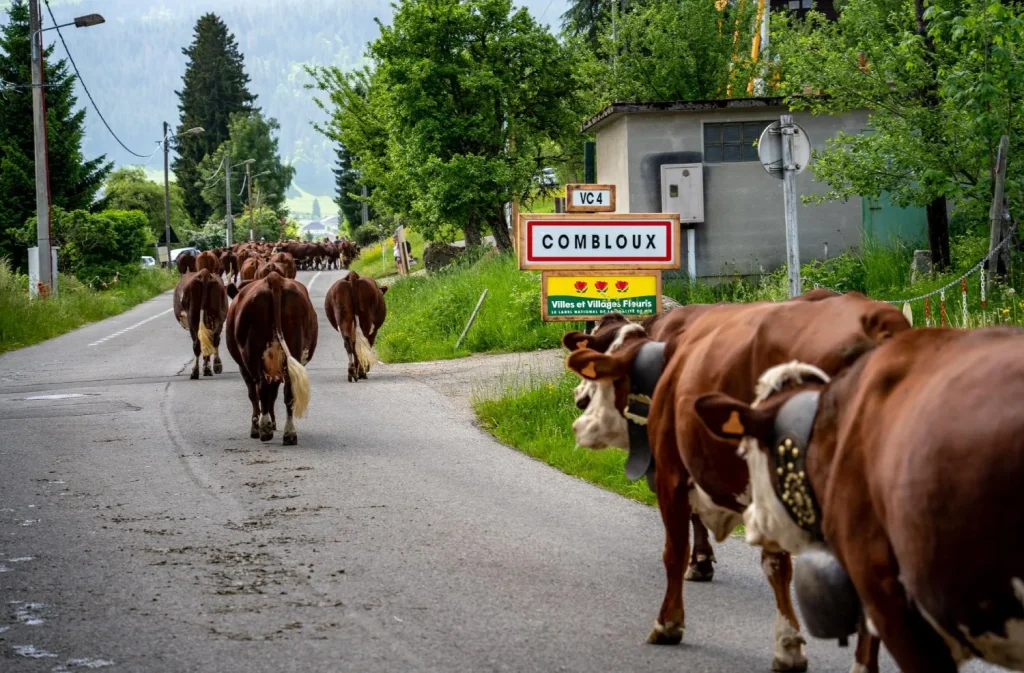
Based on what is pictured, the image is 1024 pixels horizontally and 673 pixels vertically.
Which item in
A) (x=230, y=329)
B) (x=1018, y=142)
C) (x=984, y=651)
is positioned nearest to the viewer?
(x=984, y=651)

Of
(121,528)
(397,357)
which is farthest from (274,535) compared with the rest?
(397,357)

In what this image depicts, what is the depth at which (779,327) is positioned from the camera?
17.3 ft

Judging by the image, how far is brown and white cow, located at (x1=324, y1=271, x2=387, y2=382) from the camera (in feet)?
61.3

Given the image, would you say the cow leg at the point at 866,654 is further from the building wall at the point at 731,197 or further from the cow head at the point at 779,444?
the building wall at the point at 731,197

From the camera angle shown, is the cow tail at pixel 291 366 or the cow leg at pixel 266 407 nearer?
the cow tail at pixel 291 366

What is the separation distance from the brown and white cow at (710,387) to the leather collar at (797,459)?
0.67 meters

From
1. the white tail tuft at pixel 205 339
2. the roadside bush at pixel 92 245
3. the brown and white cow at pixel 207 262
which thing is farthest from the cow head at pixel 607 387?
the roadside bush at pixel 92 245

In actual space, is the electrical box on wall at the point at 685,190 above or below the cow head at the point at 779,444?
above

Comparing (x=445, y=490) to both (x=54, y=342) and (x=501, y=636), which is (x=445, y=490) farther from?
(x=54, y=342)

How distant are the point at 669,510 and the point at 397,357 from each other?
16503 millimetres

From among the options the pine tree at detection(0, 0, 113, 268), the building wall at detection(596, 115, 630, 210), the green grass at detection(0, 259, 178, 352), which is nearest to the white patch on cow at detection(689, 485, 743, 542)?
the building wall at detection(596, 115, 630, 210)

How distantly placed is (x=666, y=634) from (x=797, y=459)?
2315 millimetres

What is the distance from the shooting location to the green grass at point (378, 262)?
59041 mm

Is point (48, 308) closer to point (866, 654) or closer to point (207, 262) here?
point (207, 262)
